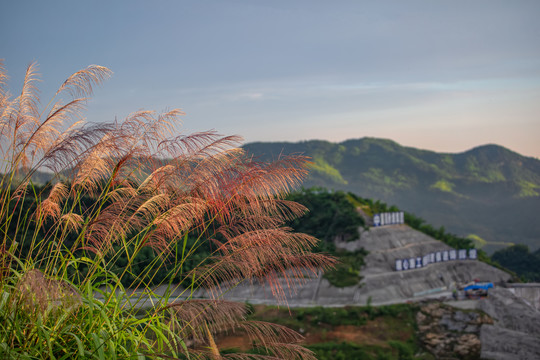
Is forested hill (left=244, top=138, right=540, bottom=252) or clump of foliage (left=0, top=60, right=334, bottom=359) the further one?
forested hill (left=244, top=138, right=540, bottom=252)

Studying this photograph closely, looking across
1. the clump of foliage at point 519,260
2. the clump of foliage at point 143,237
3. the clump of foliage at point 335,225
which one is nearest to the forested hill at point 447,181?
the clump of foliage at point 519,260

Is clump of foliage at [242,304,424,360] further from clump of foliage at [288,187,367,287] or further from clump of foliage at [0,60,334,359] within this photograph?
clump of foliage at [0,60,334,359]

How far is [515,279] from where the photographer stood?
1336 inches

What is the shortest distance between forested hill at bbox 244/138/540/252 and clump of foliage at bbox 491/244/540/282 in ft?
121

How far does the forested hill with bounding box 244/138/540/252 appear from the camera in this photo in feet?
310

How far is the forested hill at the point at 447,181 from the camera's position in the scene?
9444cm

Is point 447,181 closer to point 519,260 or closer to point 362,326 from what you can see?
point 519,260

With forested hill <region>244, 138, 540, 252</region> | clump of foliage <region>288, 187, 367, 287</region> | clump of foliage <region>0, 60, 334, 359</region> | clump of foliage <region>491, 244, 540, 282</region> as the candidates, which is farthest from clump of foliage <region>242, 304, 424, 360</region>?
forested hill <region>244, 138, 540, 252</region>

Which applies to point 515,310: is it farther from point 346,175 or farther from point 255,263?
point 346,175

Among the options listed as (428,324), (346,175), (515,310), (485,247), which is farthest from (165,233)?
(346,175)

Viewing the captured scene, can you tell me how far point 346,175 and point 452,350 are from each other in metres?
102

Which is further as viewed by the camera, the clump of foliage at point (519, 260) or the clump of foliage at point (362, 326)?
the clump of foliage at point (519, 260)

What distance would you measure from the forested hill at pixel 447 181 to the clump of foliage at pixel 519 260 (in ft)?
121

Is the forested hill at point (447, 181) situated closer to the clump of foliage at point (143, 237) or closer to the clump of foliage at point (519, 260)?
the clump of foliage at point (519, 260)
